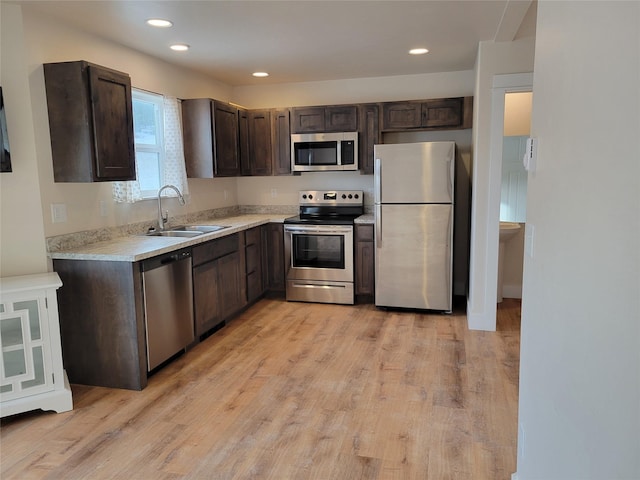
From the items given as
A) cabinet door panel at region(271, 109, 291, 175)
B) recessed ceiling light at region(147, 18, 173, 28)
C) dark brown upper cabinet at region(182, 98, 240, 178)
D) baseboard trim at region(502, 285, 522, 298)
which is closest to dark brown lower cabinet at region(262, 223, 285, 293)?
cabinet door panel at region(271, 109, 291, 175)

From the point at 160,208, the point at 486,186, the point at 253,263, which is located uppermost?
the point at 486,186

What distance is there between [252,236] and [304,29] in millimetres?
2085

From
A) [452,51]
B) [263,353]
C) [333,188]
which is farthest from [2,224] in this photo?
[452,51]

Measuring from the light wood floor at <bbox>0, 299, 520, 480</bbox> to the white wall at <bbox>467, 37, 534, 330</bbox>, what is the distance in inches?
13.2

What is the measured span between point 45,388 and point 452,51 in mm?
3961

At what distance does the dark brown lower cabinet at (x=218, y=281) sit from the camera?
3621 millimetres

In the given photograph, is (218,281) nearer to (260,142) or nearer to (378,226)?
(378,226)

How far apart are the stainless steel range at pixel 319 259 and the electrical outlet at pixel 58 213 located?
2.23m

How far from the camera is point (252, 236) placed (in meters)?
4.63

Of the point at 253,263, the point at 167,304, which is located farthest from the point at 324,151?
the point at 167,304

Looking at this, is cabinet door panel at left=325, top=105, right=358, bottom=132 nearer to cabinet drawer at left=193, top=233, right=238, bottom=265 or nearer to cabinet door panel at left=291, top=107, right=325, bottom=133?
cabinet door panel at left=291, top=107, right=325, bottom=133

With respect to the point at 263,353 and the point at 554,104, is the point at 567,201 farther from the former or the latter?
the point at 263,353

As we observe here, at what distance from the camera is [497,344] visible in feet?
12.1

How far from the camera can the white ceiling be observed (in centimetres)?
281
